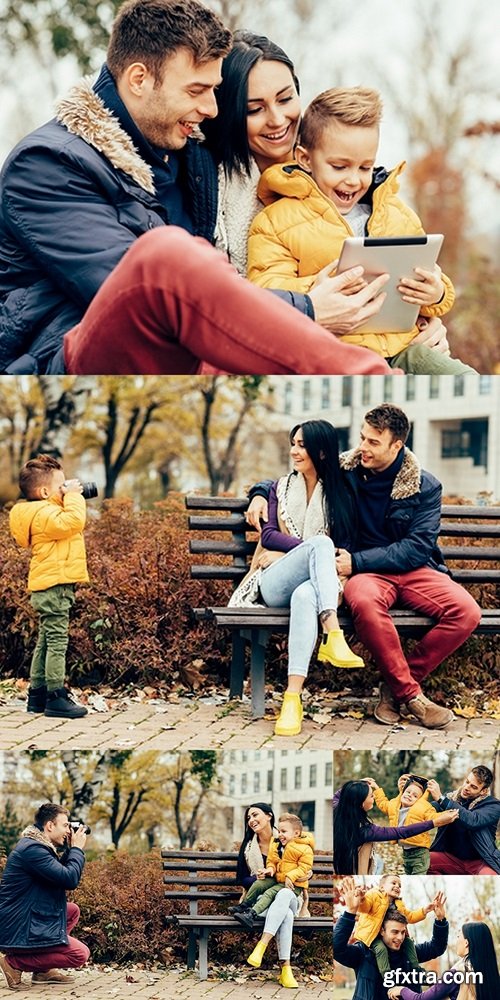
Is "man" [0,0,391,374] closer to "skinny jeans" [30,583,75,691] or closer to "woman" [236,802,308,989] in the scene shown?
"skinny jeans" [30,583,75,691]

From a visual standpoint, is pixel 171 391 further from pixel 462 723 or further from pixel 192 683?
pixel 462 723

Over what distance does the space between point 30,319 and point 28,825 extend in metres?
2.26

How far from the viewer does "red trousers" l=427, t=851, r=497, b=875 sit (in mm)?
6867

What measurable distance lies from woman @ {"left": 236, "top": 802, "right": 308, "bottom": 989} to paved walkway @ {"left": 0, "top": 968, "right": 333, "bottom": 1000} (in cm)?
7

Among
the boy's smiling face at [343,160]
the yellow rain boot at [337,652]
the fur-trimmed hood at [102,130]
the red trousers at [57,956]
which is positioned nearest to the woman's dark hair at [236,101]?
the boy's smiling face at [343,160]

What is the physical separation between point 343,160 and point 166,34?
101 centimetres

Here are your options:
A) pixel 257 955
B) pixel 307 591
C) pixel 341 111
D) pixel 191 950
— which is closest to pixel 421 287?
pixel 341 111

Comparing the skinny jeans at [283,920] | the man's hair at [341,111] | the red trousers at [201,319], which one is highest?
the man's hair at [341,111]

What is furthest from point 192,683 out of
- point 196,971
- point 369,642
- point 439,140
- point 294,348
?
point 439,140

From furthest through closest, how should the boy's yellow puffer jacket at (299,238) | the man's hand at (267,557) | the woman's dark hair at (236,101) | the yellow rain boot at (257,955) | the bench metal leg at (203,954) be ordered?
the bench metal leg at (203,954), the woman's dark hair at (236,101), the boy's yellow puffer jacket at (299,238), the yellow rain boot at (257,955), the man's hand at (267,557)

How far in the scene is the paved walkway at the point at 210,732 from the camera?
6.84 meters

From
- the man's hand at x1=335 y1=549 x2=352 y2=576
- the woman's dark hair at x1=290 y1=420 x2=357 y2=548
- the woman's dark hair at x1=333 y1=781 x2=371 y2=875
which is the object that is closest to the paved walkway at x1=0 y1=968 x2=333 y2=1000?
the woman's dark hair at x1=333 y1=781 x2=371 y2=875

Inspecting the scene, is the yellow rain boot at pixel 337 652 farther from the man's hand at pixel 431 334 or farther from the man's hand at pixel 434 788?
the man's hand at pixel 431 334

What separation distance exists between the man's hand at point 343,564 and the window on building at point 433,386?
2.82 ft
